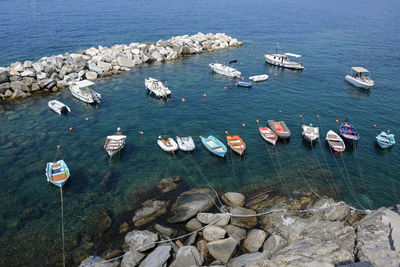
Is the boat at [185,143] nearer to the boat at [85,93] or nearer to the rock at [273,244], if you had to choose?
the rock at [273,244]

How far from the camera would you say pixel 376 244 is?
66.5 feet

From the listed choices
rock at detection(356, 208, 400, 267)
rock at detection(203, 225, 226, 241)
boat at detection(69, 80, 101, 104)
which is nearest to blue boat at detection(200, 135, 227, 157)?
rock at detection(203, 225, 226, 241)

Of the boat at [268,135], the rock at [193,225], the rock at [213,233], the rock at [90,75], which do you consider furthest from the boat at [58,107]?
the rock at [213,233]

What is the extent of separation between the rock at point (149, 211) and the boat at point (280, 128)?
24266mm

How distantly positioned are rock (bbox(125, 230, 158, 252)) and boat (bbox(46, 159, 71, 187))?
13.7m

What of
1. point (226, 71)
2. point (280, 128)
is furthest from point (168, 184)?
point (226, 71)

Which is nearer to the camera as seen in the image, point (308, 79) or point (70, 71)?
point (70, 71)

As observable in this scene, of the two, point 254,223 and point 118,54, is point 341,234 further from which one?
point 118,54

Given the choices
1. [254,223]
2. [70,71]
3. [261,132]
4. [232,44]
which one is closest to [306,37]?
[232,44]

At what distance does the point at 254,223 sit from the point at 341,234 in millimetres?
8790

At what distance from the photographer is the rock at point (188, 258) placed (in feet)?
76.8

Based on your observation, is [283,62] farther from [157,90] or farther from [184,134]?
[184,134]

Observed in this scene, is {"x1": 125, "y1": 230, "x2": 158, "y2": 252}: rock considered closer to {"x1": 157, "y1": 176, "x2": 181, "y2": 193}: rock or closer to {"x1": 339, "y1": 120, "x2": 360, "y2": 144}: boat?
{"x1": 157, "y1": 176, "x2": 181, "y2": 193}: rock

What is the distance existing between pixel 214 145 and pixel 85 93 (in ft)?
114
